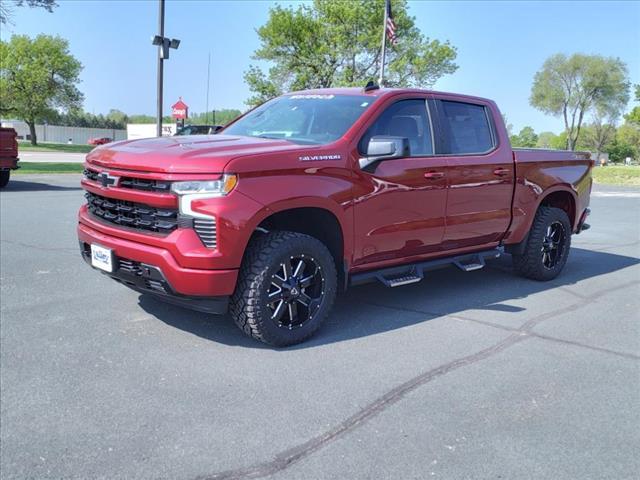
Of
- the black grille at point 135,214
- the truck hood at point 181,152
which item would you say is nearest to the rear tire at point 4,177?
the truck hood at point 181,152

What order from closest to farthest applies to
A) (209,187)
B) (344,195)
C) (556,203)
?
1. (209,187)
2. (344,195)
3. (556,203)

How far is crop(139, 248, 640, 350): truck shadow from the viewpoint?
449cm

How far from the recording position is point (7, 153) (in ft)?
48.9

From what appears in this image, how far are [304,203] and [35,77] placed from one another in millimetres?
55903

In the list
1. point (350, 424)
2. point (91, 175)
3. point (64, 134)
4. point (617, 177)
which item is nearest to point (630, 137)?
point (617, 177)

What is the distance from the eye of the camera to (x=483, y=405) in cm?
332

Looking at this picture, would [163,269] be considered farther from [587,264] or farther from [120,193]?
[587,264]

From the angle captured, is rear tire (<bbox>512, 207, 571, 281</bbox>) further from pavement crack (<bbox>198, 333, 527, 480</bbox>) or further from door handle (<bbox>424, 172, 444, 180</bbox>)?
pavement crack (<bbox>198, 333, 527, 480</bbox>)

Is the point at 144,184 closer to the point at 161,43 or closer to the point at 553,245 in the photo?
the point at 553,245

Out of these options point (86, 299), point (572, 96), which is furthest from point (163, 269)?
point (572, 96)

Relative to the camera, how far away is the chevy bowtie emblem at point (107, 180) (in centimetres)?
411

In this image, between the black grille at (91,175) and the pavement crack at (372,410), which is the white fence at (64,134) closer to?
the black grille at (91,175)

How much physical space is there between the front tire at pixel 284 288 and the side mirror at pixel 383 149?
758 mm

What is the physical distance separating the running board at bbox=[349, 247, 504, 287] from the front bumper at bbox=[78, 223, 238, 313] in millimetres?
1238
